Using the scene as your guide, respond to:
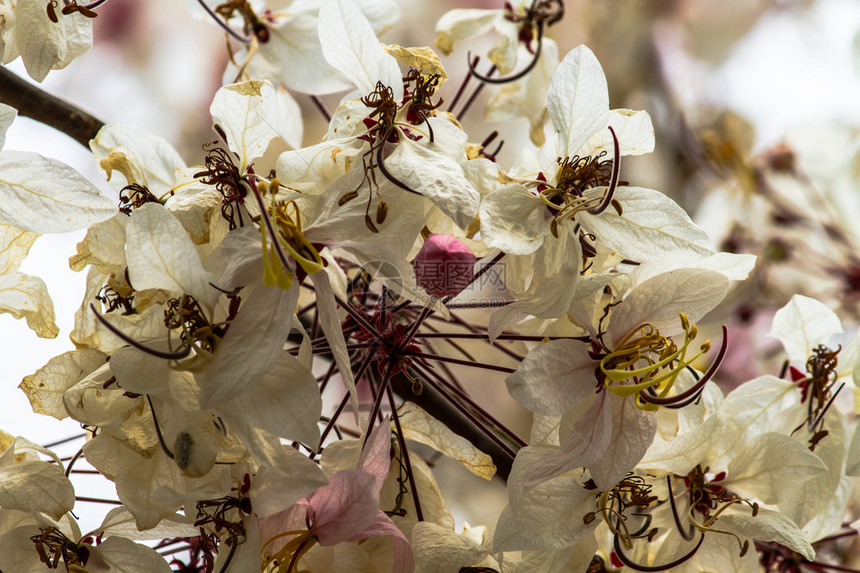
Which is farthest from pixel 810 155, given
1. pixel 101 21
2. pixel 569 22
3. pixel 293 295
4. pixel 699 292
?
pixel 101 21

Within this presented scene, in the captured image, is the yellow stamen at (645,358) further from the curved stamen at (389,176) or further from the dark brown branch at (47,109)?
the dark brown branch at (47,109)

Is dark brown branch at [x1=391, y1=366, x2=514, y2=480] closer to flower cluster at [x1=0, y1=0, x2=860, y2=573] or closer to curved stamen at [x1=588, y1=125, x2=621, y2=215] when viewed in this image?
flower cluster at [x1=0, y1=0, x2=860, y2=573]

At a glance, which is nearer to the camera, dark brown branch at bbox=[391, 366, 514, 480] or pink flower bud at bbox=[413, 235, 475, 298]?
pink flower bud at bbox=[413, 235, 475, 298]

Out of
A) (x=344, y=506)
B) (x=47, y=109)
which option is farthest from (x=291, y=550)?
(x=47, y=109)

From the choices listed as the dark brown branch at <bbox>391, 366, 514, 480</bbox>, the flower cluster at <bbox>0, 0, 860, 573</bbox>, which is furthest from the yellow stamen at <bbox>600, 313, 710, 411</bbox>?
the dark brown branch at <bbox>391, 366, 514, 480</bbox>

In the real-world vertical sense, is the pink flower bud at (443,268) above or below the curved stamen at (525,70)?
below

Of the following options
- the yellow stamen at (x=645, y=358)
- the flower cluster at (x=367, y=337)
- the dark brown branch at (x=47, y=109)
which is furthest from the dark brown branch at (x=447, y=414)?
the dark brown branch at (x=47, y=109)
